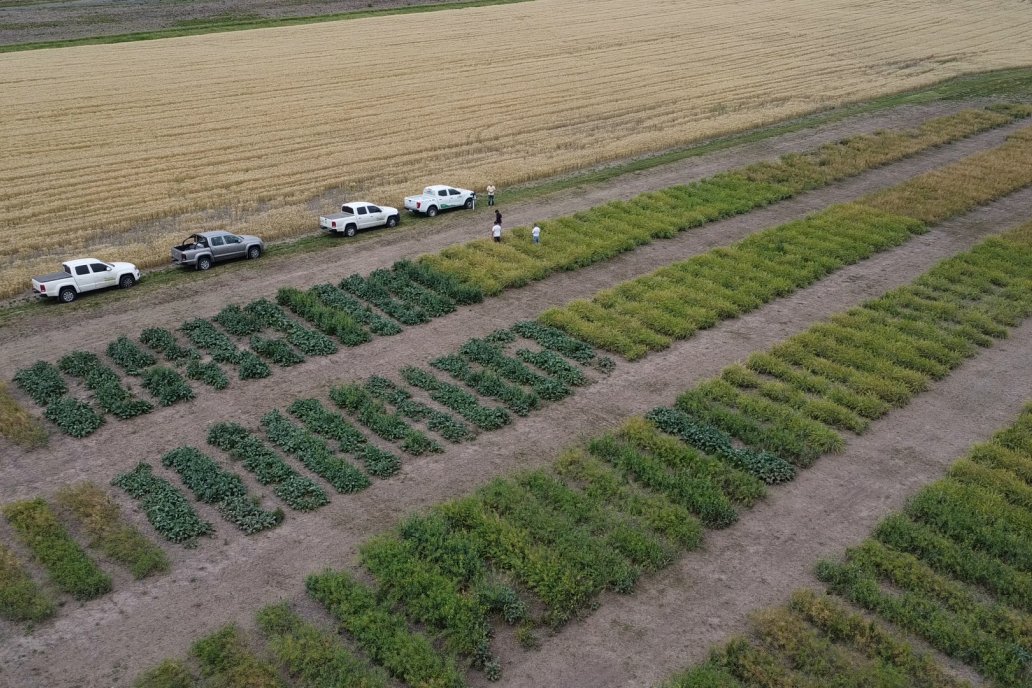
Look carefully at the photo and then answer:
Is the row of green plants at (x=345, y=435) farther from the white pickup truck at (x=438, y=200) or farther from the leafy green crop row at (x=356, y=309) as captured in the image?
the white pickup truck at (x=438, y=200)

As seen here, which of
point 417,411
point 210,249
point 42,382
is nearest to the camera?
point 417,411

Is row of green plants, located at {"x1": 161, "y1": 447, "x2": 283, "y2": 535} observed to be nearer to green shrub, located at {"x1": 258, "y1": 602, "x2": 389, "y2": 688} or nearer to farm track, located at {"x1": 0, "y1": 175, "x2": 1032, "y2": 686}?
farm track, located at {"x1": 0, "y1": 175, "x2": 1032, "y2": 686}

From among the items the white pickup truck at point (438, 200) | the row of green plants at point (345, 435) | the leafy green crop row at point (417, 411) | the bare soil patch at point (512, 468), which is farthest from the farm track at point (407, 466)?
the white pickup truck at point (438, 200)

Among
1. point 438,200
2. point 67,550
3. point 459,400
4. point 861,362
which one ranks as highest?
point 438,200

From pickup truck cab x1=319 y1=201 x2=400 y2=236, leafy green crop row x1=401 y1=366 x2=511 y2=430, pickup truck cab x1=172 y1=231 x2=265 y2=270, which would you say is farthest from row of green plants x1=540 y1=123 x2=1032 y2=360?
pickup truck cab x1=172 y1=231 x2=265 y2=270

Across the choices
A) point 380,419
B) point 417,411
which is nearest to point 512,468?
point 417,411

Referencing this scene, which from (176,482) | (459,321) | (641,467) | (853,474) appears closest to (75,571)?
(176,482)

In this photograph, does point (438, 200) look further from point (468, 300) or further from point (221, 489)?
point (221, 489)
